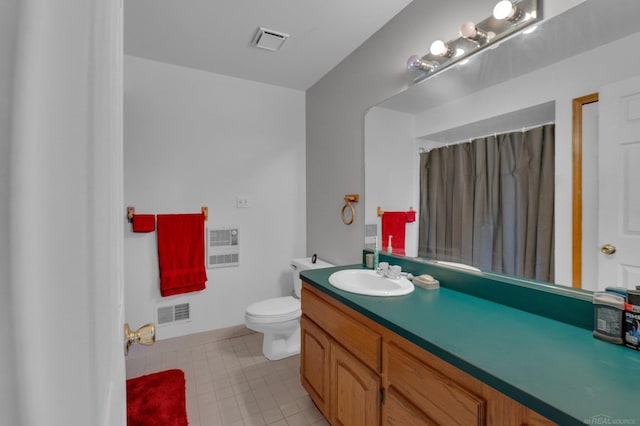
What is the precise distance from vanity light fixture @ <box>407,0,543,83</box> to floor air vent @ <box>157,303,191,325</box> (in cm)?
251

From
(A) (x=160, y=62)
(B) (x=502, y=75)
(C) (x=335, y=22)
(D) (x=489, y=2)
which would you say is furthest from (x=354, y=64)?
(A) (x=160, y=62)

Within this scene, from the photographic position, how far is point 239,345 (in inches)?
99.7

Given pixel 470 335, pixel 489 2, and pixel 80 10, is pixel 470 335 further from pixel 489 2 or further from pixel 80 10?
pixel 489 2

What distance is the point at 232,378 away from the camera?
2066 mm

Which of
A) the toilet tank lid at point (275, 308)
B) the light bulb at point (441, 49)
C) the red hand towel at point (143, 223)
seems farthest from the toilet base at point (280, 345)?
the light bulb at point (441, 49)

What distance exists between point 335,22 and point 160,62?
151 cm

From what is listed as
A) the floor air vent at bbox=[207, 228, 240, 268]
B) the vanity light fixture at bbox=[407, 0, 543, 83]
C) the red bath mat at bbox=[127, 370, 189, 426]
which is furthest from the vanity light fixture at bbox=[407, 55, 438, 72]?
the red bath mat at bbox=[127, 370, 189, 426]

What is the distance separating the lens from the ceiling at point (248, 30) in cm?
183

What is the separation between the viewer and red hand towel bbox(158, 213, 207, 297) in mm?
2445

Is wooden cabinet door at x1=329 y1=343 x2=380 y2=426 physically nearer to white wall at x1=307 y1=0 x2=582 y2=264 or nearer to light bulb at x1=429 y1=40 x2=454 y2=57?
white wall at x1=307 y1=0 x2=582 y2=264

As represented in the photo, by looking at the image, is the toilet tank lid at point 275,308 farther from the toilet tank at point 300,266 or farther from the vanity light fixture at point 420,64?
the vanity light fixture at point 420,64

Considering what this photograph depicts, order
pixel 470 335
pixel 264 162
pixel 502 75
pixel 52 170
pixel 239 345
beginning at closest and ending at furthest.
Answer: pixel 52 170 → pixel 470 335 → pixel 502 75 → pixel 239 345 → pixel 264 162

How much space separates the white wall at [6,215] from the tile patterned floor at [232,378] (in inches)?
74.6

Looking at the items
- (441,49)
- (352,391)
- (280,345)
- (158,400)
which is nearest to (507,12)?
(441,49)
